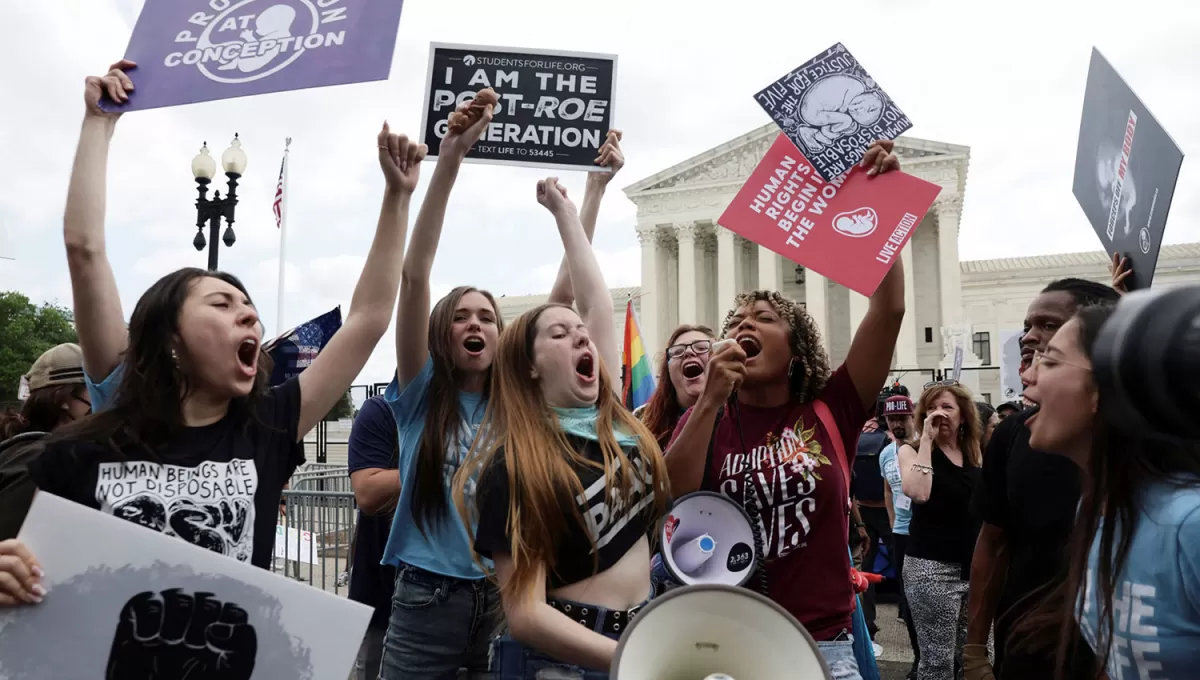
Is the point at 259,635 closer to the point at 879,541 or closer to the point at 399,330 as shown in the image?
the point at 399,330

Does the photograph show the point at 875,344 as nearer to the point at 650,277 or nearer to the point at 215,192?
the point at 215,192

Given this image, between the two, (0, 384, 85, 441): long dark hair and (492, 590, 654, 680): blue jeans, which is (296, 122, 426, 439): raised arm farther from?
(0, 384, 85, 441): long dark hair

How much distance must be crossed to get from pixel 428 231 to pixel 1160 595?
210 centimetres

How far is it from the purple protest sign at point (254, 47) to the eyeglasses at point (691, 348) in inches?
78.8

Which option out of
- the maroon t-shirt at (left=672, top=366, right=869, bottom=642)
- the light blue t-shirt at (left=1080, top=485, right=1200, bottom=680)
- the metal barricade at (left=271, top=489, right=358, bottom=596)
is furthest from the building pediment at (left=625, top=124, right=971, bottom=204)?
the light blue t-shirt at (left=1080, top=485, right=1200, bottom=680)

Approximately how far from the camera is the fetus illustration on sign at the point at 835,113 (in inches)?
122

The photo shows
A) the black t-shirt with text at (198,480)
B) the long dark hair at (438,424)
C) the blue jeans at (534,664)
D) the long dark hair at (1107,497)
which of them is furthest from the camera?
the long dark hair at (438,424)

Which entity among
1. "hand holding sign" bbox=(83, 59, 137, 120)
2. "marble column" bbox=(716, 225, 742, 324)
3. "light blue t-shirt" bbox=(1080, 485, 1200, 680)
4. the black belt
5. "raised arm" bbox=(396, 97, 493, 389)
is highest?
"marble column" bbox=(716, 225, 742, 324)

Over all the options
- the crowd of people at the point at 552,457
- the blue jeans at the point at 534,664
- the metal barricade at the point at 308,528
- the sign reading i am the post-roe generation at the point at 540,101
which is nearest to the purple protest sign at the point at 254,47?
the crowd of people at the point at 552,457

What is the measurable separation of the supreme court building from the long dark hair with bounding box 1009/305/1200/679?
45594 millimetres

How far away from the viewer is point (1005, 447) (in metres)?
2.98

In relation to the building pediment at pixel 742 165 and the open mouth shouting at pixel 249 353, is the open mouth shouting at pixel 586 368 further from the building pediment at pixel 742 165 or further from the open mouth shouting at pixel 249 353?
the building pediment at pixel 742 165

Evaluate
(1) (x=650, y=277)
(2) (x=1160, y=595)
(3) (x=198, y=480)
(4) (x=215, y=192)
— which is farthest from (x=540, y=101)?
(1) (x=650, y=277)

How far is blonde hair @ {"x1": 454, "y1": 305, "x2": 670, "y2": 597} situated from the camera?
192cm
